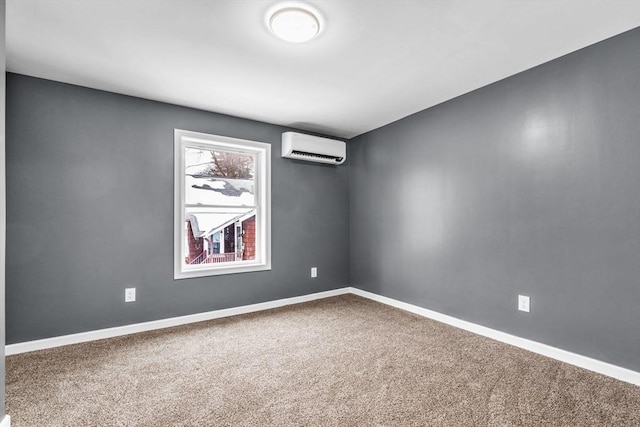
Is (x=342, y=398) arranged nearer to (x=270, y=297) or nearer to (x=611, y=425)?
(x=611, y=425)

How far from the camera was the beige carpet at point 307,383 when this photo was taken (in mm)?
1673

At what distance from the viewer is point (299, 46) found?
2.19m

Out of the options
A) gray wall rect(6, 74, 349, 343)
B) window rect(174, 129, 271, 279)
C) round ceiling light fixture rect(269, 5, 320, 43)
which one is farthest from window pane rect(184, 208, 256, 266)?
round ceiling light fixture rect(269, 5, 320, 43)

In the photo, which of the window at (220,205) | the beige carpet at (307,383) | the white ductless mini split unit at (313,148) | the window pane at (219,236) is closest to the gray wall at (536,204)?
the beige carpet at (307,383)

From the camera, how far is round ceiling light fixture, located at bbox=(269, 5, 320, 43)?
71.4 inches

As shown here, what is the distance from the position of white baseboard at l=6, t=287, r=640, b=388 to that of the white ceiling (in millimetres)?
2184

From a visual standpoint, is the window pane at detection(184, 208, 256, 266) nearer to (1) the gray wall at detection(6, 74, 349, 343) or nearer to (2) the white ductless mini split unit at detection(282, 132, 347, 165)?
(1) the gray wall at detection(6, 74, 349, 343)

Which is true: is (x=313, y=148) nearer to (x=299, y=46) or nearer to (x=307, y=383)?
(x=299, y=46)

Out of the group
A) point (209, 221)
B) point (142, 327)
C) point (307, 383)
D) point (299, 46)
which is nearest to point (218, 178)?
point (209, 221)

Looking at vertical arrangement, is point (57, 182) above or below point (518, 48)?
below

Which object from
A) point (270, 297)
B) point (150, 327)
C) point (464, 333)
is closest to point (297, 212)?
point (270, 297)

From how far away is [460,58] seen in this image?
2367 mm

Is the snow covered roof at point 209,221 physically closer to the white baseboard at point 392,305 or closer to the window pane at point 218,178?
the window pane at point 218,178

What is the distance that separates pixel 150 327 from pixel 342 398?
212cm
